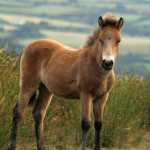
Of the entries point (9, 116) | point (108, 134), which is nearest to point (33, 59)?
point (9, 116)

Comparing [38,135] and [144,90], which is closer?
[38,135]

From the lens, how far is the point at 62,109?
28.5 ft

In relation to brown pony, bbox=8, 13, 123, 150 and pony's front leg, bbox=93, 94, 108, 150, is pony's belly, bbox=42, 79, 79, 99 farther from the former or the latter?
pony's front leg, bbox=93, 94, 108, 150

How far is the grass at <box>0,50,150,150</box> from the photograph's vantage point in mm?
7430

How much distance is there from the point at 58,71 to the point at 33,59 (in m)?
0.71

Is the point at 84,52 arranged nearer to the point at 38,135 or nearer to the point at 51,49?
the point at 51,49

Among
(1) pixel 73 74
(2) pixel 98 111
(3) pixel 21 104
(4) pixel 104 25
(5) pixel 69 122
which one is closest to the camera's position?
(4) pixel 104 25

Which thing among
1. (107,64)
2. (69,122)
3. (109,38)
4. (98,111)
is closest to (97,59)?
(109,38)

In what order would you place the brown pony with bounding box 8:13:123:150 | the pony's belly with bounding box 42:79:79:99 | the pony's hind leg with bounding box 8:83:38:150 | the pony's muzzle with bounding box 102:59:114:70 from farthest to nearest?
the pony's hind leg with bounding box 8:83:38:150, the pony's belly with bounding box 42:79:79:99, the brown pony with bounding box 8:13:123:150, the pony's muzzle with bounding box 102:59:114:70

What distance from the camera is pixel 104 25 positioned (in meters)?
6.54

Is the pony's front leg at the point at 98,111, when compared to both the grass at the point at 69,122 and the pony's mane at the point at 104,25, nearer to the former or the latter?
the grass at the point at 69,122

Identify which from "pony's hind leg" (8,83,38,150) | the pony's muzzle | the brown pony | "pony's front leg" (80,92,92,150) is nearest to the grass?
"pony's hind leg" (8,83,38,150)

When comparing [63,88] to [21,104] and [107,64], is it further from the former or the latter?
[107,64]

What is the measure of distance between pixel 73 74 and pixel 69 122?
5.31 feet
